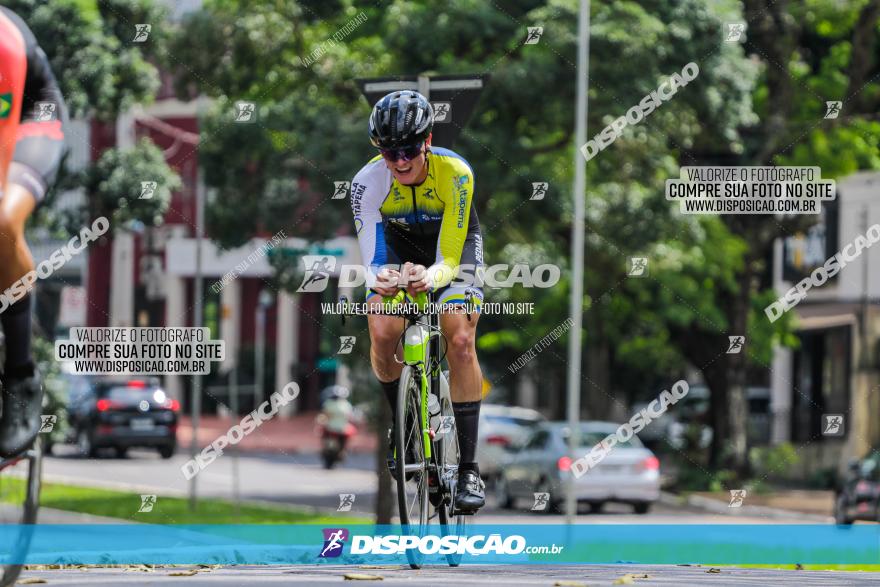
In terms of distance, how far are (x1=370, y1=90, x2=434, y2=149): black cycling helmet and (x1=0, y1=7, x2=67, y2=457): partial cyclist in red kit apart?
2.12 m

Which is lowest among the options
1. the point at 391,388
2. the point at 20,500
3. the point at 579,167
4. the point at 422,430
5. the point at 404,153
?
the point at 20,500

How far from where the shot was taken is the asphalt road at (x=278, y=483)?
25.4m

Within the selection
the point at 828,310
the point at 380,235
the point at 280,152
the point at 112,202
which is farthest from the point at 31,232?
the point at 828,310

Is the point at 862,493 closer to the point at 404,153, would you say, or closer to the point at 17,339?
the point at 404,153

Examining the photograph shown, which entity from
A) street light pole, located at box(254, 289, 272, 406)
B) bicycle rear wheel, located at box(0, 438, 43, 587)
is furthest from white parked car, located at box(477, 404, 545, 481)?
bicycle rear wheel, located at box(0, 438, 43, 587)

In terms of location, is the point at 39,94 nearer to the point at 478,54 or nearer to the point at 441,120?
the point at 441,120

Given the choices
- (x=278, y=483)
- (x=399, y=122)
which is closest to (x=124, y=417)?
(x=278, y=483)

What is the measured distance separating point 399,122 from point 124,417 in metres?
24.3

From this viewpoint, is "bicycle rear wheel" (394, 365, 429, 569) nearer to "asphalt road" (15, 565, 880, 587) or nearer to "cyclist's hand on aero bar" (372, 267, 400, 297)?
"asphalt road" (15, 565, 880, 587)

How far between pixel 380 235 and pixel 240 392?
39448 millimetres

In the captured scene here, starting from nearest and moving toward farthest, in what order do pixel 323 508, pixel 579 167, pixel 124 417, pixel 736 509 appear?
pixel 579 167
pixel 323 508
pixel 736 509
pixel 124 417

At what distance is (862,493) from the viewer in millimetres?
23391

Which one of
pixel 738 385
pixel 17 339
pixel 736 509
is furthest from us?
pixel 738 385

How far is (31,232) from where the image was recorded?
22.1 meters
